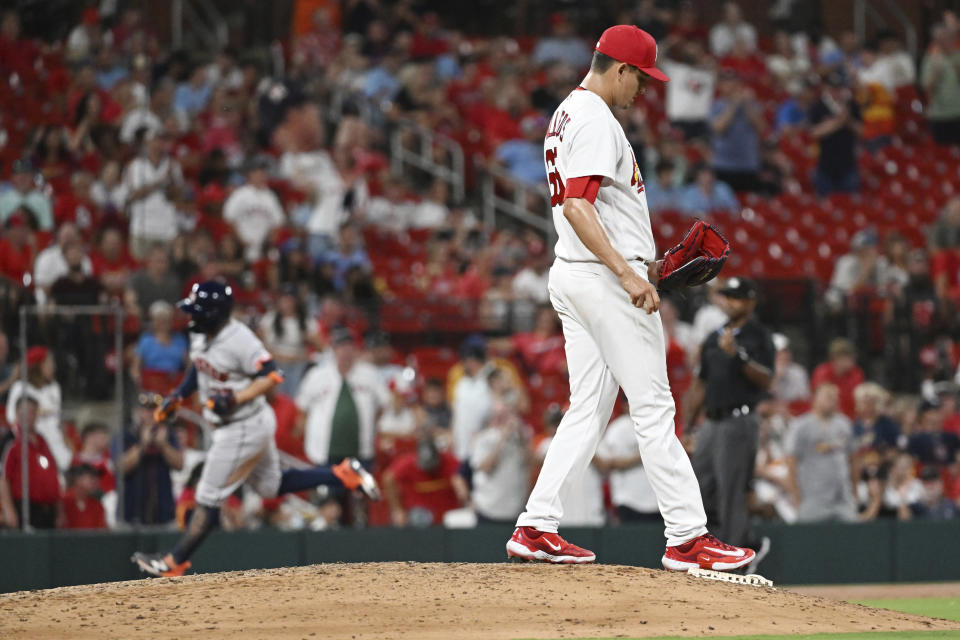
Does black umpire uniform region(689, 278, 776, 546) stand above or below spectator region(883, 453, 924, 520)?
above

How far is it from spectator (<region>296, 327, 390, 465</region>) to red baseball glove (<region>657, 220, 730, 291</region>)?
6.32m

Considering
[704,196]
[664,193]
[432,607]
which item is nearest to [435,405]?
[664,193]

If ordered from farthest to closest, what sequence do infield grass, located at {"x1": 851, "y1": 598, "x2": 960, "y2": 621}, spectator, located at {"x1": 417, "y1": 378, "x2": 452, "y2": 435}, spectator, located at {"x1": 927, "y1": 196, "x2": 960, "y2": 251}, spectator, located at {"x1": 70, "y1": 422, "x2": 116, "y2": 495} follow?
spectator, located at {"x1": 927, "y1": 196, "x2": 960, "y2": 251} < spectator, located at {"x1": 417, "y1": 378, "x2": 452, "y2": 435} < spectator, located at {"x1": 70, "y1": 422, "x2": 116, "y2": 495} < infield grass, located at {"x1": 851, "y1": 598, "x2": 960, "y2": 621}

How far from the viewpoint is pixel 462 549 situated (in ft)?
36.7

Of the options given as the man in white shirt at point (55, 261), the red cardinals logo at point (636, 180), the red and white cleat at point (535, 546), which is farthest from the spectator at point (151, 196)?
the red cardinals logo at point (636, 180)

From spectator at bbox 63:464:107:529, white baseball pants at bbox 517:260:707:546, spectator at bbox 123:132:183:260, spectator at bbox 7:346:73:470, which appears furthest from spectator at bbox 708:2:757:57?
white baseball pants at bbox 517:260:707:546

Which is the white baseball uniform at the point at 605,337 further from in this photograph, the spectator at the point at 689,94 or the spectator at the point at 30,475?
the spectator at the point at 689,94

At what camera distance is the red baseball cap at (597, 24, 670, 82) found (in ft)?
20.4

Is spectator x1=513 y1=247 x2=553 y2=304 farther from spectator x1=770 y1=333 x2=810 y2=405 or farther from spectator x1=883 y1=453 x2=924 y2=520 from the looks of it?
spectator x1=883 y1=453 x2=924 y2=520

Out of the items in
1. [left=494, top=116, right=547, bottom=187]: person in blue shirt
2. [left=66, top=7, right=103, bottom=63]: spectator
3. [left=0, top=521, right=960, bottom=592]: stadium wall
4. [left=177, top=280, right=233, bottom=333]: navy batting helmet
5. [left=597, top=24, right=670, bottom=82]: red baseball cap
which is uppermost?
[left=66, top=7, right=103, bottom=63]: spectator

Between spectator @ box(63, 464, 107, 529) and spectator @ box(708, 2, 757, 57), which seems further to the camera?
spectator @ box(708, 2, 757, 57)

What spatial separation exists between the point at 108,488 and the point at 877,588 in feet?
19.9

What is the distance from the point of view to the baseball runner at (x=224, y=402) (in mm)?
9062

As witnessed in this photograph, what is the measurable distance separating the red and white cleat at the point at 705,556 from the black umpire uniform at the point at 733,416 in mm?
2808
